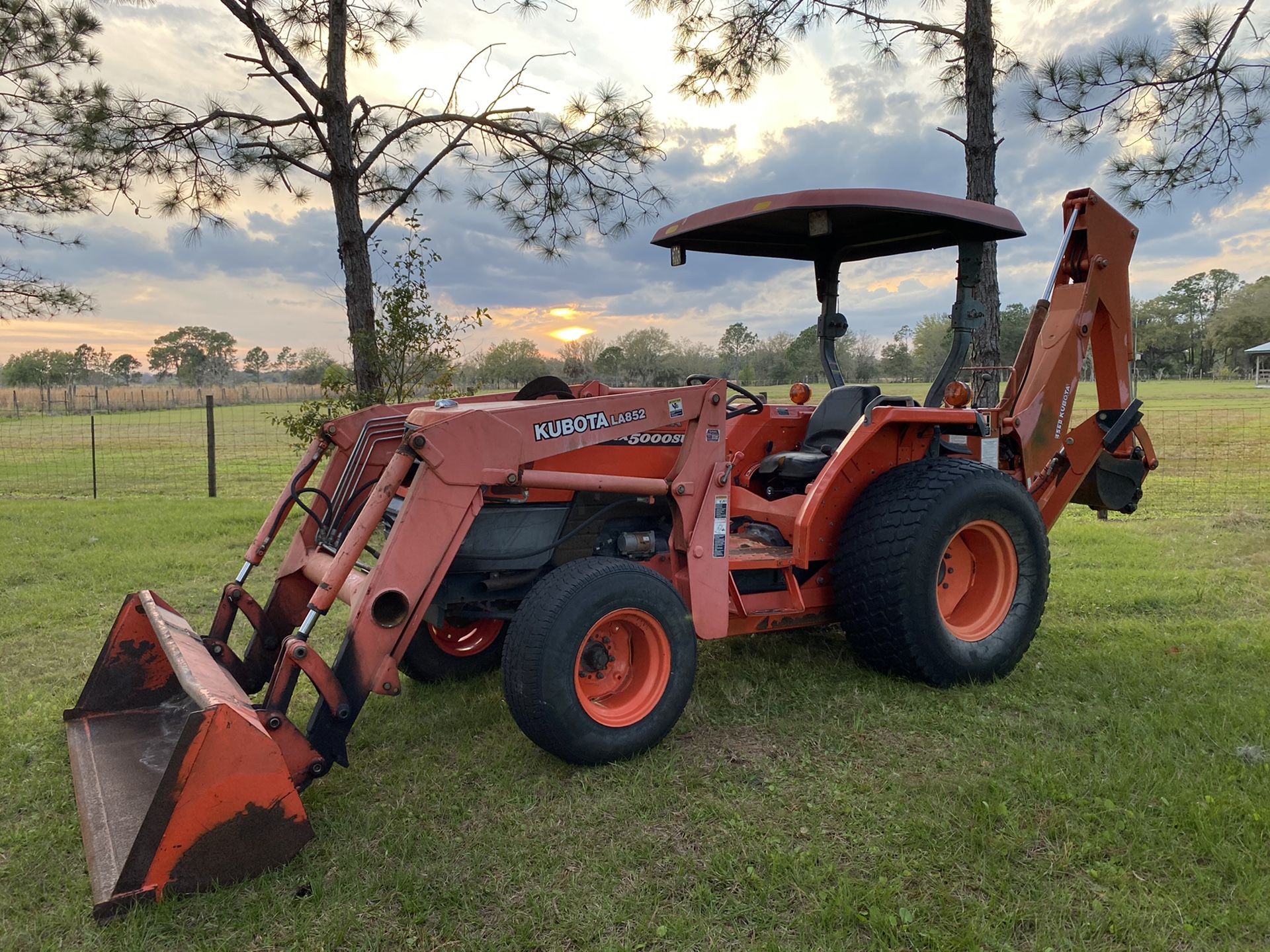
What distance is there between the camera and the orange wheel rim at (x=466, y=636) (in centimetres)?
441

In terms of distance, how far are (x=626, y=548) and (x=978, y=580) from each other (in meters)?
1.96

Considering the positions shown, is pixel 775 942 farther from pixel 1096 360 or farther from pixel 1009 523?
pixel 1096 360

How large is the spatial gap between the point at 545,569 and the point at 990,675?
7.42 feet

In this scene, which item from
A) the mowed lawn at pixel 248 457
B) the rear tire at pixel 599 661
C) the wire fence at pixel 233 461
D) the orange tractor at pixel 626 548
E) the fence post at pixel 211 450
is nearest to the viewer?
the orange tractor at pixel 626 548

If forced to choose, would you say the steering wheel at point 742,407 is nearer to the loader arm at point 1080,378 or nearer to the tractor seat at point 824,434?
the tractor seat at point 824,434

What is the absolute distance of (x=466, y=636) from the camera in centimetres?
452

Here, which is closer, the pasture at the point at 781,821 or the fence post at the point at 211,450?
→ the pasture at the point at 781,821

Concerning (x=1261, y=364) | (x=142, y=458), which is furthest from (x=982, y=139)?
(x=1261, y=364)

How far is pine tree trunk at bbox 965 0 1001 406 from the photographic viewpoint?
7.45m

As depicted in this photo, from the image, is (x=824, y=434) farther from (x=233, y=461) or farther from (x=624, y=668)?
(x=233, y=461)

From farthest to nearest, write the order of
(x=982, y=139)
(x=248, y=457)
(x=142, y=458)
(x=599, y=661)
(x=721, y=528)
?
(x=248, y=457) → (x=142, y=458) → (x=982, y=139) → (x=721, y=528) → (x=599, y=661)

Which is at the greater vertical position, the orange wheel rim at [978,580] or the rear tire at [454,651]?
the orange wheel rim at [978,580]

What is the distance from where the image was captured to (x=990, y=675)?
13.8ft

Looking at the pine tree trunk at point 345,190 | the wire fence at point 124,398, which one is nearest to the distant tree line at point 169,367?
the wire fence at point 124,398
